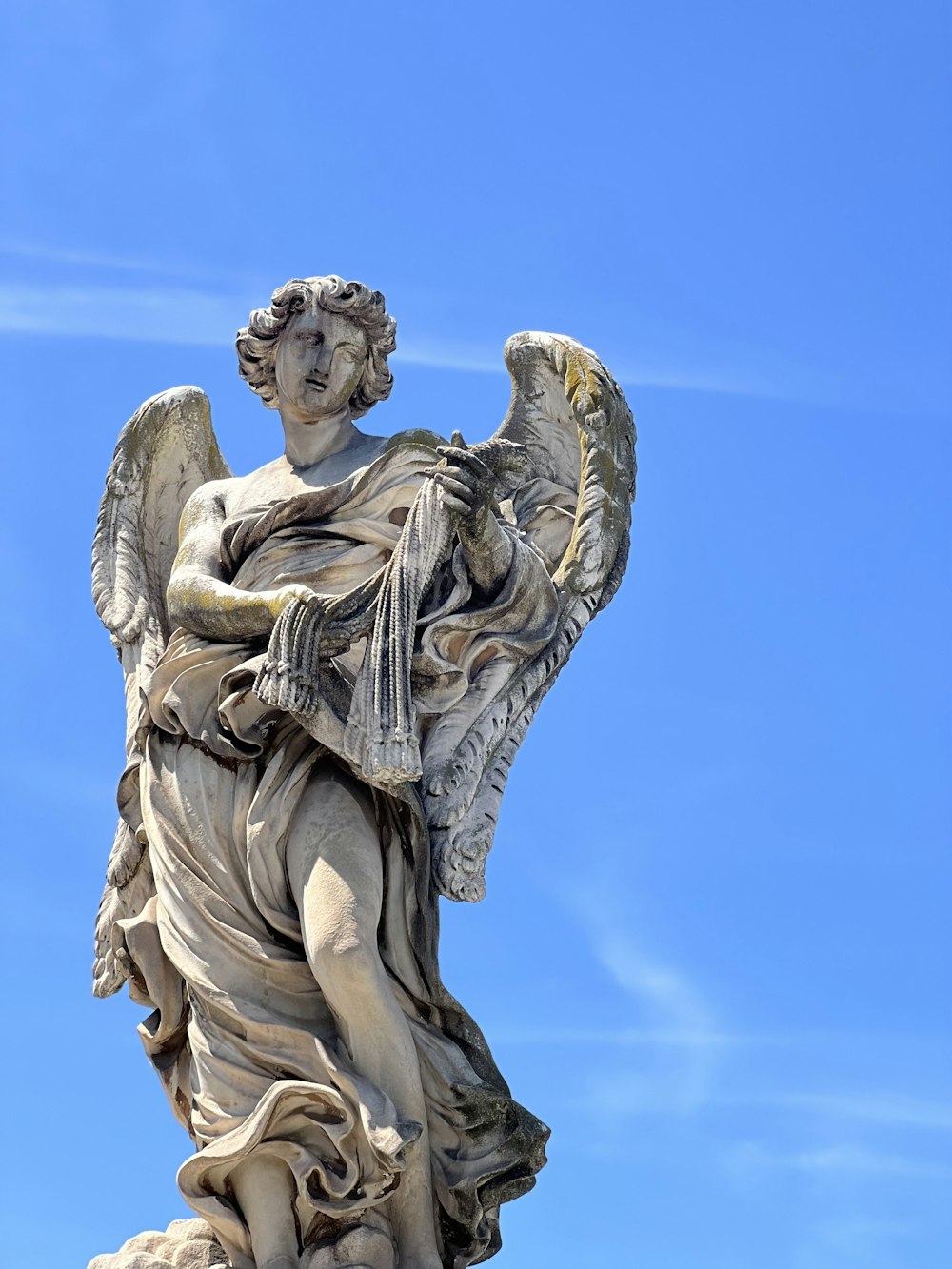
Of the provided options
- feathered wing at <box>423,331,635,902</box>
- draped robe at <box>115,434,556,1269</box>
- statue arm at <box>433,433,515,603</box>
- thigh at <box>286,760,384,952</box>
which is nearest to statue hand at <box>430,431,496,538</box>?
statue arm at <box>433,433,515,603</box>

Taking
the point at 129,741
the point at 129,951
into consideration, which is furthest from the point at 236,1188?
the point at 129,741

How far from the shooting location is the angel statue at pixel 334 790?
9.77 metres

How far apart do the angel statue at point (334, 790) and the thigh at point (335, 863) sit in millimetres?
10

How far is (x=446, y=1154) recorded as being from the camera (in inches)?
392

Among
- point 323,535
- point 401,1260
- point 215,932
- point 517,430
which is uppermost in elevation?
point 517,430

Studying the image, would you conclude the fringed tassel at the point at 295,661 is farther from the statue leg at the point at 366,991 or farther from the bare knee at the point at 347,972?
the bare knee at the point at 347,972

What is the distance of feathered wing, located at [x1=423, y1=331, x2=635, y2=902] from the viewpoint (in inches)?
404

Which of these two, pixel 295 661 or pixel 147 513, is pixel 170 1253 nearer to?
pixel 295 661

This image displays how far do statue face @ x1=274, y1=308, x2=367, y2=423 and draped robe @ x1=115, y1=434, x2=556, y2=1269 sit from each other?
0.38 m

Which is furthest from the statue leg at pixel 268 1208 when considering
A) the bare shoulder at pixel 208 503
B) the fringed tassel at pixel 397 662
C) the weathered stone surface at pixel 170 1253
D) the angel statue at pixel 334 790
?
the bare shoulder at pixel 208 503

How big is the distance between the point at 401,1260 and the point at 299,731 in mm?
1936

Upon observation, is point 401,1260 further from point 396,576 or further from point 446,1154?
point 396,576

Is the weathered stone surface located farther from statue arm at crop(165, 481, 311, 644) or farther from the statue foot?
statue arm at crop(165, 481, 311, 644)

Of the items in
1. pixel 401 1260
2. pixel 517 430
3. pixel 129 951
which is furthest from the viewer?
pixel 517 430
